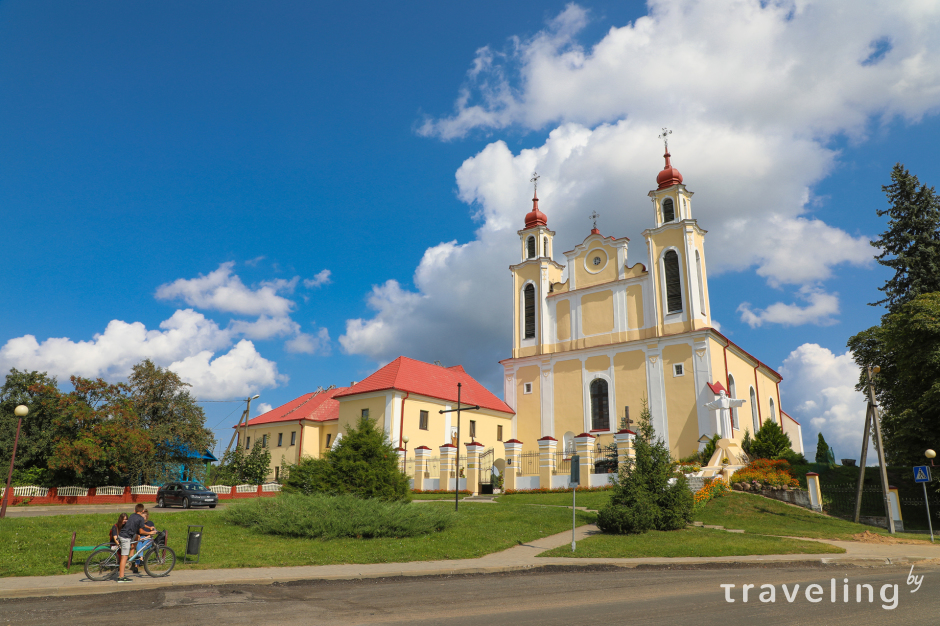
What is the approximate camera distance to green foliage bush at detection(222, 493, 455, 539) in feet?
47.5

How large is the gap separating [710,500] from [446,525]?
1173 centimetres

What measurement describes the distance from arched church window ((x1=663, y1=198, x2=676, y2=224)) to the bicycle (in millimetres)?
34684

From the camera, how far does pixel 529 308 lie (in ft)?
139

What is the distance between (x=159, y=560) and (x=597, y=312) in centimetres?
3249

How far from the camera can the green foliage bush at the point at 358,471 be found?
17.5 m

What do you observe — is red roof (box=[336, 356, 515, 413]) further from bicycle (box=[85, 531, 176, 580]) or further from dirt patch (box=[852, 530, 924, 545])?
bicycle (box=[85, 531, 176, 580])

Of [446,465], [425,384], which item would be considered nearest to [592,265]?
[425,384]

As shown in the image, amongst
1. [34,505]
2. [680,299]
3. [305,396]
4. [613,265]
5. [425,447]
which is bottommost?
[34,505]

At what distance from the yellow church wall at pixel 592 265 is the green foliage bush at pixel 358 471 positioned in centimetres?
2498

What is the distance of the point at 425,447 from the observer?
1323 inches

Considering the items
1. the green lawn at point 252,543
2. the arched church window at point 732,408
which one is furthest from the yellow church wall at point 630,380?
the green lawn at point 252,543

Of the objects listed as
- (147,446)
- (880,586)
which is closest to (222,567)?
(880,586)

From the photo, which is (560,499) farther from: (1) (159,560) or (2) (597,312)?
(1) (159,560)

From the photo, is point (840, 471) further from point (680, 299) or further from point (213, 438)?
point (213, 438)
